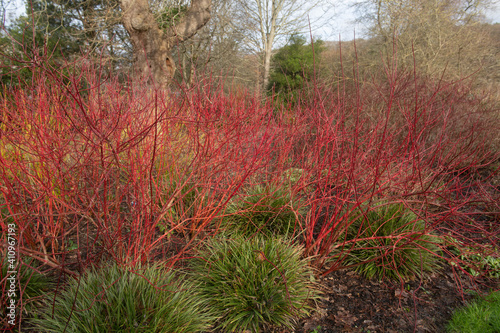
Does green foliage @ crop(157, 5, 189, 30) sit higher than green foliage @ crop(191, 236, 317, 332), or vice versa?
green foliage @ crop(157, 5, 189, 30)

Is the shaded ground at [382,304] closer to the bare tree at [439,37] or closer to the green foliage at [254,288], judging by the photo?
the green foliage at [254,288]

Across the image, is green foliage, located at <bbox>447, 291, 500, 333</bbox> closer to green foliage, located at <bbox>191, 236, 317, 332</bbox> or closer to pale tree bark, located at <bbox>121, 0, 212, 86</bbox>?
green foliage, located at <bbox>191, 236, 317, 332</bbox>

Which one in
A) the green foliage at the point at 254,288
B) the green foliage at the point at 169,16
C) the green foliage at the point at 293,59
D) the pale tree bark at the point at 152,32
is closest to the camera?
the green foliage at the point at 254,288

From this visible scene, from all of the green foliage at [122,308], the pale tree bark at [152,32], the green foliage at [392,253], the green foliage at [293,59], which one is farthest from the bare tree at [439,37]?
the green foliage at [122,308]

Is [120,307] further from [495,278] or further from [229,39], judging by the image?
[229,39]

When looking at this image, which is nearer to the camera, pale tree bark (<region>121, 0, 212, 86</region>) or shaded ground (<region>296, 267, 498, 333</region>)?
shaded ground (<region>296, 267, 498, 333</region>)

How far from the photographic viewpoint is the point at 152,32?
634 cm

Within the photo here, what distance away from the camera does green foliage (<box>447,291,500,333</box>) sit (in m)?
2.02

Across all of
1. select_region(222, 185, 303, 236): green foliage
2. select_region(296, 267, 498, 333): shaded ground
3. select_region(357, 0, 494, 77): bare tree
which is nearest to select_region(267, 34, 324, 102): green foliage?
select_region(357, 0, 494, 77): bare tree

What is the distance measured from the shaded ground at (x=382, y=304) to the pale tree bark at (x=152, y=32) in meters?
5.13

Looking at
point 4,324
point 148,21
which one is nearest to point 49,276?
point 4,324

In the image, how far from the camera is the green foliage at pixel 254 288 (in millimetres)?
2102

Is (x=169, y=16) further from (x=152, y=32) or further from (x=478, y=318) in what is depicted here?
(x=478, y=318)

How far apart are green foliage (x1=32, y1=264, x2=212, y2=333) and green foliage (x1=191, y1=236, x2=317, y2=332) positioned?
0.75 feet
